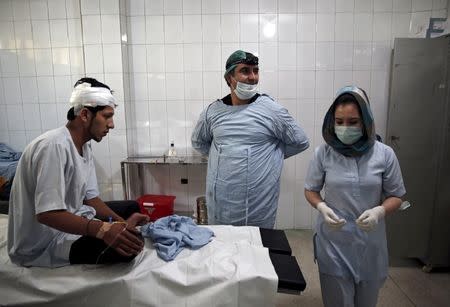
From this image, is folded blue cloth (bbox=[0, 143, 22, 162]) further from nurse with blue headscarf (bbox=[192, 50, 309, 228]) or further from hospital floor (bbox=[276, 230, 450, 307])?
hospital floor (bbox=[276, 230, 450, 307])

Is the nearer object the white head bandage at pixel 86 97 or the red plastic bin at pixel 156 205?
the white head bandage at pixel 86 97

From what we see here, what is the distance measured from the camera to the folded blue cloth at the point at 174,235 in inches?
51.4

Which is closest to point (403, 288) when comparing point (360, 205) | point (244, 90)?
point (360, 205)

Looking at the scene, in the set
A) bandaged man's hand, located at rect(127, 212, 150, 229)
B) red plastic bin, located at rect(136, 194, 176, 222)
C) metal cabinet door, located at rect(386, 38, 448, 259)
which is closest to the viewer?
bandaged man's hand, located at rect(127, 212, 150, 229)

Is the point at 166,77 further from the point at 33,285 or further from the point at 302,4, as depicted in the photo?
the point at 33,285

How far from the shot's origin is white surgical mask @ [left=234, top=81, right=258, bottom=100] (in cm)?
182

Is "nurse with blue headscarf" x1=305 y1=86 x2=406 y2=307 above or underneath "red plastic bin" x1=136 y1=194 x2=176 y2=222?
above

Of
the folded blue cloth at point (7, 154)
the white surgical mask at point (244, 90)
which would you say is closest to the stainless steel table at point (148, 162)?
the folded blue cloth at point (7, 154)

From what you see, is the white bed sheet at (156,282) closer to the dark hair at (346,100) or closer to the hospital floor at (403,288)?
the dark hair at (346,100)

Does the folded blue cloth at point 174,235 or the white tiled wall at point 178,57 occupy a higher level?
the white tiled wall at point 178,57

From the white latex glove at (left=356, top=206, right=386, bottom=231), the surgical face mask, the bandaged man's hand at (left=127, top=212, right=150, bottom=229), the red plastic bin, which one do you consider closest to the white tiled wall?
the red plastic bin

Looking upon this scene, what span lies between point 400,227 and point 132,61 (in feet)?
9.79

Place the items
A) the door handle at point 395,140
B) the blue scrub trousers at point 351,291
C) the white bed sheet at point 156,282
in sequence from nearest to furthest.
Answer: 1. the white bed sheet at point 156,282
2. the blue scrub trousers at point 351,291
3. the door handle at point 395,140

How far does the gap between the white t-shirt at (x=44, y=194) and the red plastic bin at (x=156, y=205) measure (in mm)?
1483
